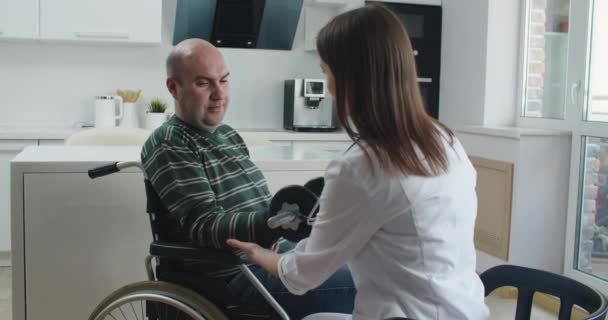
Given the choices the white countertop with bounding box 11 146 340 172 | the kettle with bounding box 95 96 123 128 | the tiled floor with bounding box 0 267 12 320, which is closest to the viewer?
the white countertop with bounding box 11 146 340 172

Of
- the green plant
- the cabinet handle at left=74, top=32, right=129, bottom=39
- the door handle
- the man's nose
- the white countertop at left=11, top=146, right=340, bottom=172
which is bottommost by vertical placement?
the white countertop at left=11, top=146, right=340, bottom=172

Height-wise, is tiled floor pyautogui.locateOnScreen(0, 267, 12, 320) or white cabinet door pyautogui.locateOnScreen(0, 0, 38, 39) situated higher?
Result: white cabinet door pyautogui.locateOnScreen(0, 0, 38, 39)

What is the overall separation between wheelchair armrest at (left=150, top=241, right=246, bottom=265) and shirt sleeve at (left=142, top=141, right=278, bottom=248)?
34 mm

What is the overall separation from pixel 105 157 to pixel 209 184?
634mm

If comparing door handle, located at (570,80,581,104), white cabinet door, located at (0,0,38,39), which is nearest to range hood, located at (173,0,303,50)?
white cabinet door, located at (0,0,38,39)

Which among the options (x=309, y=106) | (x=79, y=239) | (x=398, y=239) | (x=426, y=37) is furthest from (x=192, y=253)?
(x=426, y=37)

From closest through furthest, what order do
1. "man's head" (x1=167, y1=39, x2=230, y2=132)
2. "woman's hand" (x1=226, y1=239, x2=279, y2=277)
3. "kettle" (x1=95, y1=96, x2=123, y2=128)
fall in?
"woman's hand" (x1=226, y1=239, x2=279, y2=277) < "man's head" (x1=167, y1=39, x2=230, y2=132) < "kettle" (x1=95, y1=96, x2=123, y2=128)

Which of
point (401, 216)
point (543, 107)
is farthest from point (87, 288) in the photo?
point (543, 107)

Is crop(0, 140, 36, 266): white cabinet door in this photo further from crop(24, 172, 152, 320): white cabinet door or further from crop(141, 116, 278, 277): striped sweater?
crop(141, 116, 278, 277): striped sweater

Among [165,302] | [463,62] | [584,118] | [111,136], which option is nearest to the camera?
[165,302]

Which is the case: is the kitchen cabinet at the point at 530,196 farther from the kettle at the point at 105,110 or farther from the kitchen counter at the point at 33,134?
the kitchen counter at the point at 33,134

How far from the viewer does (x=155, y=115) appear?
13.8 feet

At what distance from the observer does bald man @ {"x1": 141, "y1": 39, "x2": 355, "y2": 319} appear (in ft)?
4.89

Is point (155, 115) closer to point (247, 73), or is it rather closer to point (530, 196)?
point (247, 73)
